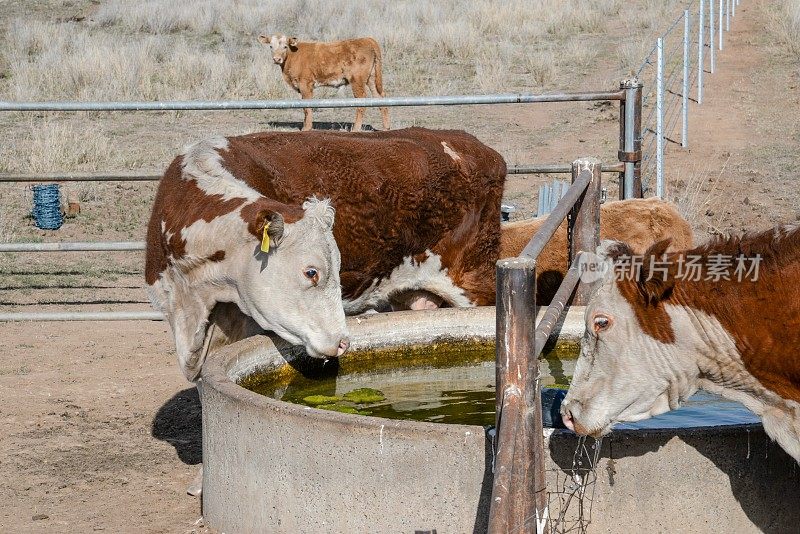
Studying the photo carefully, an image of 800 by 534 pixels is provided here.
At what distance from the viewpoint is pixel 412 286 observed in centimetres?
706

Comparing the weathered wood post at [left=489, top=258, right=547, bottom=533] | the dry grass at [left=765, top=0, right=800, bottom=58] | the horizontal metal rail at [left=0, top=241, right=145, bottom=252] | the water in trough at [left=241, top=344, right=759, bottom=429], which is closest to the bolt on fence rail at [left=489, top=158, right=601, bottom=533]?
the weathered wood post at [left=489, top=258, right=547, bottom=533]

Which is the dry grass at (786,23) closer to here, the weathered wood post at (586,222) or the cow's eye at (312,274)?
the weathered wood post at (586,222)

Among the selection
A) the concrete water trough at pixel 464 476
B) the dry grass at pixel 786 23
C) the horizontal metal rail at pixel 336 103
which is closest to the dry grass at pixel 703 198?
the horizontal metal rail at pixel 336 103

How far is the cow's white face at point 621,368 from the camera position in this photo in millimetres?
4148

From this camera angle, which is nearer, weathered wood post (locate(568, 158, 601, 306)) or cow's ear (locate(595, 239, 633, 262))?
cow's ear (locate(595, 239, 633, 262))

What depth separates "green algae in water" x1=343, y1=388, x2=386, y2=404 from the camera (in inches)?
229

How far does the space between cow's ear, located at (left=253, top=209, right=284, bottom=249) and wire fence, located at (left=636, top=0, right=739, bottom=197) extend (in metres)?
5.35

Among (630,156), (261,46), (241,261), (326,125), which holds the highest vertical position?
(241,261)

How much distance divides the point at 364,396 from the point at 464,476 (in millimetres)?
1699

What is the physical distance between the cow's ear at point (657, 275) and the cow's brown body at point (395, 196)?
2626 mm

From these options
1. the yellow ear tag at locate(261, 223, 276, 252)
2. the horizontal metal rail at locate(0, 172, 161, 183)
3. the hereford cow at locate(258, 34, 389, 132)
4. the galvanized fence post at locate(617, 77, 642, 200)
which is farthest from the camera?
the hereford cow at locate(258, 34, 389, 132)

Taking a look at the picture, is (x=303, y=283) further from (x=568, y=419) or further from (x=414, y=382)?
(x=568, y=419)

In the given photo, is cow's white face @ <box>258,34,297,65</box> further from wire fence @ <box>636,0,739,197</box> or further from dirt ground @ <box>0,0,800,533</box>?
wire fence @ <box>636,0,739,197</box>

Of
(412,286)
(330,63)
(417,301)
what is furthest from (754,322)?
(330,63)
